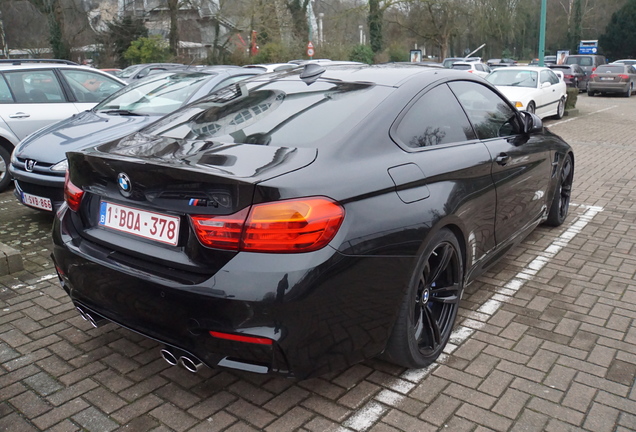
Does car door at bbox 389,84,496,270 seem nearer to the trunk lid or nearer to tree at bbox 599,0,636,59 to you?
the trunk lid

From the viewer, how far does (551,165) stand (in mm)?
4879

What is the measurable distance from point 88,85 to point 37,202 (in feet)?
10.3

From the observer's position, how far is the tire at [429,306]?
286 cm

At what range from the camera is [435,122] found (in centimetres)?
331

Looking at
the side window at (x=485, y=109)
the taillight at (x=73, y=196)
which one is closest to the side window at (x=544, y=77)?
the side window at (x=485, y=109)

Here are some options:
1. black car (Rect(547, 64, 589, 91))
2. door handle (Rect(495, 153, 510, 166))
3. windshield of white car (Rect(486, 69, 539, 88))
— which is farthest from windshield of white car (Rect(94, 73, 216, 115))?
black car (Rect(547, 64, 589, 91))

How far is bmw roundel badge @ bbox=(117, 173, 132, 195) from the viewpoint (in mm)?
2639

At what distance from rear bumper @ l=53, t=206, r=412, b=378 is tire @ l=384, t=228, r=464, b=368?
12 cm

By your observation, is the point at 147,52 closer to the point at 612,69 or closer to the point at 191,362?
the point at 612,69

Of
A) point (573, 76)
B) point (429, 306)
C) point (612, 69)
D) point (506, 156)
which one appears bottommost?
point (429, 306)

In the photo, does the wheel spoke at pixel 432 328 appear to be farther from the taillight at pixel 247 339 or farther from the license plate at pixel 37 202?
the license plate at pixel 37 202

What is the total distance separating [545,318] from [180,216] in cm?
255

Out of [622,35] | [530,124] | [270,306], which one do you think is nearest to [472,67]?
[530,124]

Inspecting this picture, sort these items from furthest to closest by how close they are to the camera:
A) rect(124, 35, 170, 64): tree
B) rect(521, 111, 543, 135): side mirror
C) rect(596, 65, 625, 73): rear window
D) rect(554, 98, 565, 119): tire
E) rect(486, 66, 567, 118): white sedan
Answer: rect(124, 35, 170, 64): tree → rect(596, 65, 625, 73): rear window → rect(554, 98, 565, 119): tire → rect(486, 66, 567, 118): white sedan → rect(521, 111, 543, 135): side mirror
